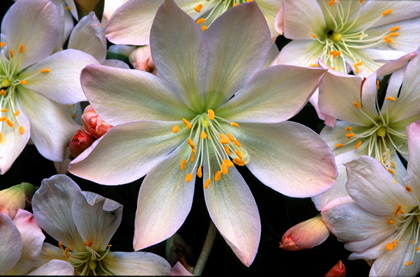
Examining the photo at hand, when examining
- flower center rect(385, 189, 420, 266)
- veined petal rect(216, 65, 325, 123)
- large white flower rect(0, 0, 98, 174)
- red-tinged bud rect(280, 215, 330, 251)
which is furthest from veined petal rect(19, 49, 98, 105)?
flower center rect(385, 189, 420, 266)

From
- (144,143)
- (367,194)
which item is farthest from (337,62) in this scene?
(144,143)

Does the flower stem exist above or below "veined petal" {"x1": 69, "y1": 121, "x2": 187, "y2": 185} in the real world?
below

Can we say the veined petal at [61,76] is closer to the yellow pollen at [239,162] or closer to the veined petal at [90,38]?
the veined petal at [90,38]

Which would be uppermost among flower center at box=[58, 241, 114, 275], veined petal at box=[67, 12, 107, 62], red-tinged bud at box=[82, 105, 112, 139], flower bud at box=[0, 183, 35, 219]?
veined petal at box=[67, 12, 107, 62]

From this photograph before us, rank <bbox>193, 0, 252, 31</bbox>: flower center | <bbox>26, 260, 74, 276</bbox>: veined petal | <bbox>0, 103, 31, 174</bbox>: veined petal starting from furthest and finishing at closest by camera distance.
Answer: <bbox>193, 0, 252, 31</bbox>: flower center, <bbox>0, 103, 31, 174</bbox>: veined petal, <bbox>26, 260, 74, 276</bbox>: veined petal

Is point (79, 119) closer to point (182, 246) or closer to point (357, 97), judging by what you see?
point (182, 246)

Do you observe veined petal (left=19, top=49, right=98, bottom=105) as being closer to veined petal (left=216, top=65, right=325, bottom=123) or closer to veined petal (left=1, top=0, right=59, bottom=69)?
veined petal (left=1, top=0, right=59, bottom=69)

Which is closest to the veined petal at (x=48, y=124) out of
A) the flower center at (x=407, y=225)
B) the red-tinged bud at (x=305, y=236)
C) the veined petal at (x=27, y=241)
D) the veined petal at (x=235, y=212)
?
the veined petal at (x=27, y=241)
